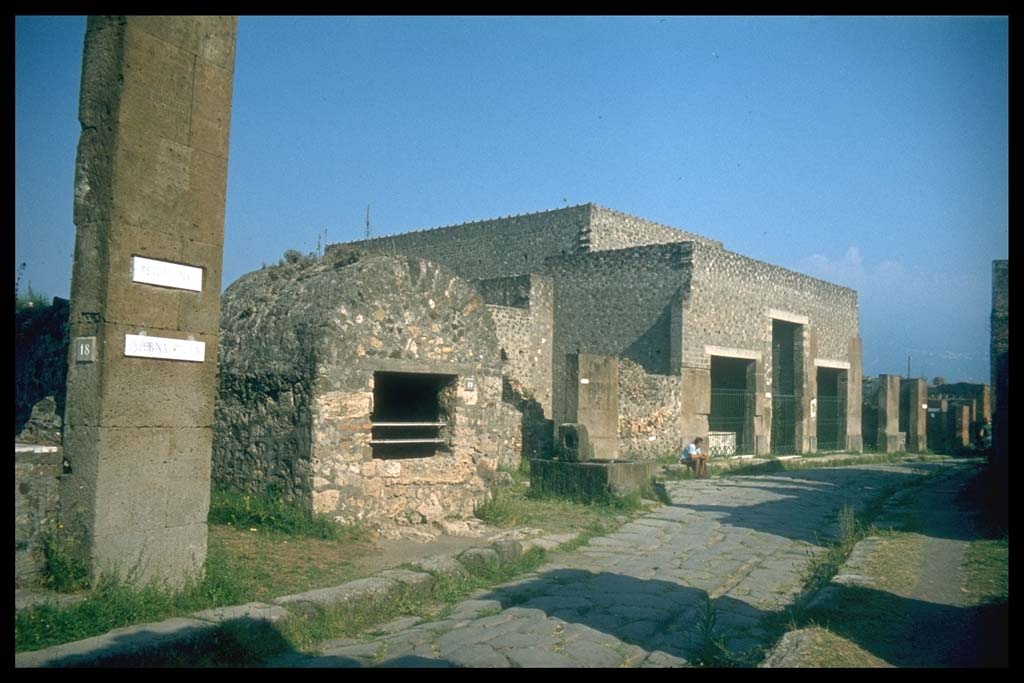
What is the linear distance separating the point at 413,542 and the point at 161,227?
4082mm

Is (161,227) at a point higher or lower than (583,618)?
higher

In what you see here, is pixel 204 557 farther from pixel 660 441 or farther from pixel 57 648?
pixel 660 441

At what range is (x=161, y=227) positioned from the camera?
18.1 feet

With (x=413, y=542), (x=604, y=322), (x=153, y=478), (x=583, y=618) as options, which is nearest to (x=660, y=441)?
(x=604, y=322)

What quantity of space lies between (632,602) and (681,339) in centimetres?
1496

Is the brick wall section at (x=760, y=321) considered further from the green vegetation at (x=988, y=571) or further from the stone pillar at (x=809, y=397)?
the green vegetation at (x=988, y=571)

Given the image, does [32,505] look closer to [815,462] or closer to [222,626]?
[222,626]

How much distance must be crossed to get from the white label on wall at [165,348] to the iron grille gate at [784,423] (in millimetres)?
21938

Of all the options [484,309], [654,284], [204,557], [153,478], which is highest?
[654,284]

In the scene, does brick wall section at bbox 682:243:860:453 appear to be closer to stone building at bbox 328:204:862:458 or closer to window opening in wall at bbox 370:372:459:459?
stone building at bbox 328:204:862:458

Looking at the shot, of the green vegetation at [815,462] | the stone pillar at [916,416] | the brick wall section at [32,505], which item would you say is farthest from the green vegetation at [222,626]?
the stone pillar at [916,416]

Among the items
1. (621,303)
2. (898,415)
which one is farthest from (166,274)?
(898,415)

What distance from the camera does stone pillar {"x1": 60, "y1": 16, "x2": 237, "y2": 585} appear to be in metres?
5.20

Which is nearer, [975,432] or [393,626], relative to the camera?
[393,626]
